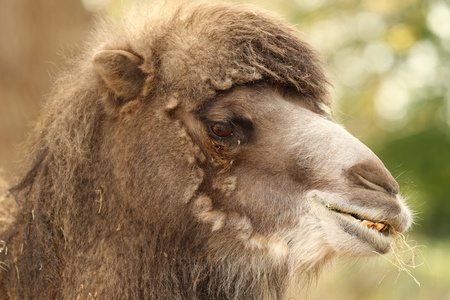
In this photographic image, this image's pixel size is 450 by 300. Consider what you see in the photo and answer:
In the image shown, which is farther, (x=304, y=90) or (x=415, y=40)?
(x=415, y=40)

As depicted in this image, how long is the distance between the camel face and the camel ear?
0.47m

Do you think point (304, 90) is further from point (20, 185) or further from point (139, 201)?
point (20, 185)

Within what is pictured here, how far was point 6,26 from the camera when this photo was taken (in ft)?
25.1

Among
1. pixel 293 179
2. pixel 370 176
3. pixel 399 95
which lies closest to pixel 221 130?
pixel 293 179

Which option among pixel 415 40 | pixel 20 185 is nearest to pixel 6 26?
pixel 20 185

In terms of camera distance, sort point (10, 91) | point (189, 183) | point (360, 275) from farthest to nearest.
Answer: point (360, 275), point (10, 91), point (189, 183)

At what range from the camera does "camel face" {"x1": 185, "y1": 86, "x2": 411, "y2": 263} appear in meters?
3.42

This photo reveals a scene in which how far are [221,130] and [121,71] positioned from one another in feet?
2.51

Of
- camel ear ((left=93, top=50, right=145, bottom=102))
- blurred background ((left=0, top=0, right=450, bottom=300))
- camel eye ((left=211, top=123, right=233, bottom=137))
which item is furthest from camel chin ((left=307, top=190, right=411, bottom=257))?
blurred background ((left=0, top=0, right=450, bottom=300))

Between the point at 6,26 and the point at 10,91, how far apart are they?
86cm

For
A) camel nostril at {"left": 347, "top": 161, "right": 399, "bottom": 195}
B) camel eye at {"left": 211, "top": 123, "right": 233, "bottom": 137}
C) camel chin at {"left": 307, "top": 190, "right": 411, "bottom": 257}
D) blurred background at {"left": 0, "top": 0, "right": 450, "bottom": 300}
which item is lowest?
camel chin at {"left": 307, "top": 190, "right": 411, "bottom": 257}

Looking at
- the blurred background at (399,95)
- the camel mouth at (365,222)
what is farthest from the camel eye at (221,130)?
the blurred background at (399,95)

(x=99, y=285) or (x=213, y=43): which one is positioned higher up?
(x=213, y=43)

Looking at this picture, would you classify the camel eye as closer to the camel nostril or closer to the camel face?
the camel face
